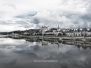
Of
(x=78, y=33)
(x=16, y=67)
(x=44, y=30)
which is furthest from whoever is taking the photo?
(x=44, y=30)

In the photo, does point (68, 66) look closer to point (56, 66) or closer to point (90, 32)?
point (56, 66)

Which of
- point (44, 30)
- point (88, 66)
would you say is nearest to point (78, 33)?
point (44, 30)

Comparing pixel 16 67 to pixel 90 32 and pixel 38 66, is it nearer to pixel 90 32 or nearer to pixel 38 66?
pixel 38 66

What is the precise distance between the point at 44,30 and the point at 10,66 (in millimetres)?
144588

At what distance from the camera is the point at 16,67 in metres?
20.8

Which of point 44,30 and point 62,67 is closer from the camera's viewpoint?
point 62,67

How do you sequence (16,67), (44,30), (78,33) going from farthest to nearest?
1. (44,30)
2. (78,33)
3. (16,67)

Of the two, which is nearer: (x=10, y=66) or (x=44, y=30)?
(x=10, y=66)

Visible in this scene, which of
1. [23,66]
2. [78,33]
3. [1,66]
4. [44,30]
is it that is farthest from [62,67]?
[44,30]

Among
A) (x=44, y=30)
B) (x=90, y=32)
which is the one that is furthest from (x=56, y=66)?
(x=44, y=30)

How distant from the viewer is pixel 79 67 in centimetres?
2127

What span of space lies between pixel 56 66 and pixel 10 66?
787cm

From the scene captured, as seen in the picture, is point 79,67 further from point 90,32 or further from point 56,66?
point 90,32

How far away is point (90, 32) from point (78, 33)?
1259cm
